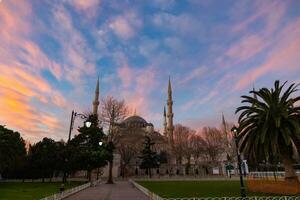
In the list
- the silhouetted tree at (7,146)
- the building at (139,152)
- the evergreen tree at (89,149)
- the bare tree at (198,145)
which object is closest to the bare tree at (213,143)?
the bare tree at (198,145)

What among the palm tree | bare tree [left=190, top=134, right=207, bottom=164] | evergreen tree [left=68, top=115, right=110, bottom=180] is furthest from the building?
the palm tree

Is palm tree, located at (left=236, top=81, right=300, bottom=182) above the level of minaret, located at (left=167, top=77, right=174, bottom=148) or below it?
below

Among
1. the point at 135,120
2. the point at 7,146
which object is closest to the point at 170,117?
the point at 135,120

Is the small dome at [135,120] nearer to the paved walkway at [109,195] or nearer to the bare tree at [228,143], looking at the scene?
the bare tree at [228,143]

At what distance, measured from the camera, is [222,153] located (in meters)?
77.6

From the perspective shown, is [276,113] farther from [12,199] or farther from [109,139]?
[109,139]

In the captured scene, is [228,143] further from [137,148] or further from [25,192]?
[25,192]

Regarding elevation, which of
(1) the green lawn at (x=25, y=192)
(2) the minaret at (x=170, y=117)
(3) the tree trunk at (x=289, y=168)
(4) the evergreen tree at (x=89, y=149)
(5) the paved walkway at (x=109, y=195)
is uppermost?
(2) the minaret at (x=170, y=117)

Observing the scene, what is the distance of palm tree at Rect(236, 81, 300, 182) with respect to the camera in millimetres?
22406

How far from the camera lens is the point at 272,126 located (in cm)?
2314

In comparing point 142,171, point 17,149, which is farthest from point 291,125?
point 142,171

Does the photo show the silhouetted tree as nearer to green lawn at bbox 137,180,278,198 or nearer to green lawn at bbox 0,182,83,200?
green lawn at bbox 0,182,83,200

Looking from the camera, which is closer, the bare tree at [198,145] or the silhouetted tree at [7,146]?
the silhouetted tree at [7,146]

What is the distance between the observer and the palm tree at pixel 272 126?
22.4m
